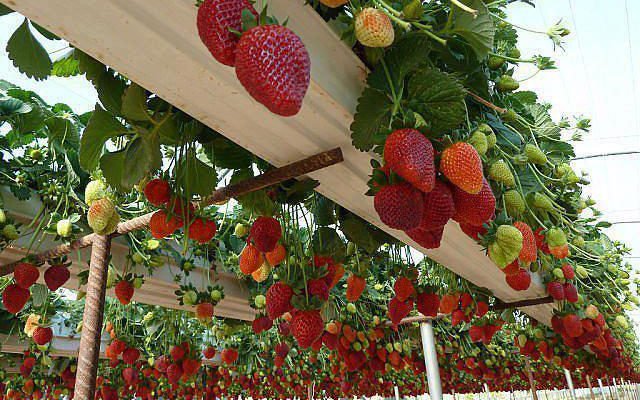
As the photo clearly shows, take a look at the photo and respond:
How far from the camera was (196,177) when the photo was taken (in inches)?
55.1

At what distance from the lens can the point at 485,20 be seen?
1001 mm

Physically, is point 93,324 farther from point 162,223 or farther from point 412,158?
point 412,158

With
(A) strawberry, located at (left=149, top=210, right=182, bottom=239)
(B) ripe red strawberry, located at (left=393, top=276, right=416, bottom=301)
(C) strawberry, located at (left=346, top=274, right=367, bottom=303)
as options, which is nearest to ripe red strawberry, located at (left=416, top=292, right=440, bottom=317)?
(B) ripe red strawberry, located at (left=393, top=276, right=416, bottom=301)

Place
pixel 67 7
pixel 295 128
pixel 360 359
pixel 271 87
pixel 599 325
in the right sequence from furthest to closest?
pixel 360 359 → pixel 599 325 → pixel 295 128 → pixel 67 7 → pixel 271 87

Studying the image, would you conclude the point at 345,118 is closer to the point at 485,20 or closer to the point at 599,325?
the point at 485,20

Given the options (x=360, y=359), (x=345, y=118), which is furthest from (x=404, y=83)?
(x=360, y=359)

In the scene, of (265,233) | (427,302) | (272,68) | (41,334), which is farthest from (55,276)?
(272,68)

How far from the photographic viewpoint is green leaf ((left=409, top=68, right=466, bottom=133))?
912 millimetres

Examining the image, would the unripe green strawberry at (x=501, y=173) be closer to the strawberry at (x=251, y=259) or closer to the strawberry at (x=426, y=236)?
the strawberry at (x=426, y=236)

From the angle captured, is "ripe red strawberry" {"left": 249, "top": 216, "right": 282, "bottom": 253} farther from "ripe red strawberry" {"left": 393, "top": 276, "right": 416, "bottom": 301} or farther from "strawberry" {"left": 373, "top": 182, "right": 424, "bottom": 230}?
"ripe red strawberry" {"left": 393, "top": 276, "right": 416, "bottom": 301}

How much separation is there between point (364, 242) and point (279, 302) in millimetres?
430

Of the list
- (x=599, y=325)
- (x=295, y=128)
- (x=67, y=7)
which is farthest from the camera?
(x=599, y=325)

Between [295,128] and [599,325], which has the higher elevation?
[295,128]

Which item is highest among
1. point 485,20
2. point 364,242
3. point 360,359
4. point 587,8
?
point 587,8
